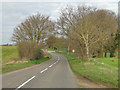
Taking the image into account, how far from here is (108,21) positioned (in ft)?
95.9

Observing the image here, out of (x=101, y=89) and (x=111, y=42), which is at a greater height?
(x=111, y=42)

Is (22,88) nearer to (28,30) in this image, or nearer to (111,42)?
(28,30)

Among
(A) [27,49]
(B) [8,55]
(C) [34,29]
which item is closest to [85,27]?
(A) [27,49]

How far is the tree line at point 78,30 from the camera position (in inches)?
893

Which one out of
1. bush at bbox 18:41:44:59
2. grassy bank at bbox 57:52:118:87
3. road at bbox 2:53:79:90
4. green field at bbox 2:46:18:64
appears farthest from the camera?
green field at bbox 2:46:18:64

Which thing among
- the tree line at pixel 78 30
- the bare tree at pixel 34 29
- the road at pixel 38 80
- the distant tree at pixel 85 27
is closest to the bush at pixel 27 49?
the tree line at pixel 78 30

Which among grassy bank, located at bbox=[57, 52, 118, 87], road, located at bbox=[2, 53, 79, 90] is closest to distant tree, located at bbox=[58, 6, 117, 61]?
grassy bank, located at bbox=[57, 52, 118, 87]

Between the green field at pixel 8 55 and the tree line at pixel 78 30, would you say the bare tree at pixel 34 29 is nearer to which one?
the tree line at pixel 78 30

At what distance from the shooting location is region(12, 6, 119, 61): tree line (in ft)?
74.4

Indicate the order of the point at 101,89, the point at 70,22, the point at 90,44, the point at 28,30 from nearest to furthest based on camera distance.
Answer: the point at 101,89 < the point at 90,44 < the point at 70,22 < the point at 28,30

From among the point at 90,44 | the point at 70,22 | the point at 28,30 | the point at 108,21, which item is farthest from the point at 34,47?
the point at 108,21

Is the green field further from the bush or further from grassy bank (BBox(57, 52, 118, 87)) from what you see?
grassy bank (BBox(57, 52, 118, 87))

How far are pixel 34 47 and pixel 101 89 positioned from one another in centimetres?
2276

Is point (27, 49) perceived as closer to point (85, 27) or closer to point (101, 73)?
point (85, 27)
